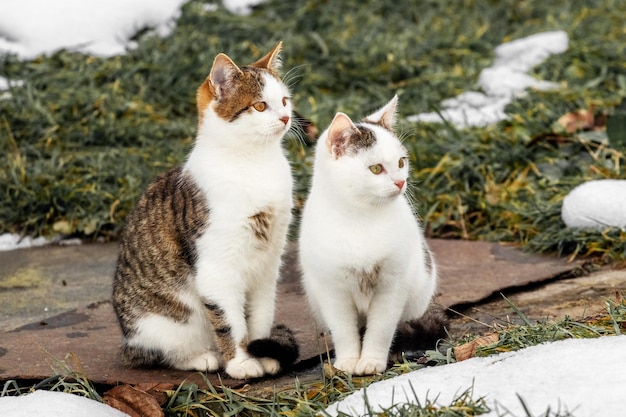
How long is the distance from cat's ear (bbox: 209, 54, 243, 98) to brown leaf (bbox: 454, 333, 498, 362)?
134 cm

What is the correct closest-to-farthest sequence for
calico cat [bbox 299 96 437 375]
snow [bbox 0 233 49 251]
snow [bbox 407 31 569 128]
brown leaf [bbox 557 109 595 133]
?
calico cat [bbox 299 96 437 375]
snow [bbox 0 233 49 251]
brown leaf [bbox 557 109 595 133]
snow [bbox 407 31 569 128]

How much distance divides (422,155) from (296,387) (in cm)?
310

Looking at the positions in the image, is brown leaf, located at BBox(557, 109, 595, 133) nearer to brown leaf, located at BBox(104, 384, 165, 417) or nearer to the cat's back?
the cat's back

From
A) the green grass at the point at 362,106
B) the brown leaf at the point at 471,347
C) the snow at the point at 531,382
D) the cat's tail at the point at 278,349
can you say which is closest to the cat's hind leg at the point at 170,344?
the cat's tail at the point at 278,349

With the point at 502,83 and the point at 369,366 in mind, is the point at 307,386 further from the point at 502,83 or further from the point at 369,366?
the point at 502,83

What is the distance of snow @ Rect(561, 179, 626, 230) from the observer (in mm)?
5105

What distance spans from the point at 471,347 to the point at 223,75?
1.42m

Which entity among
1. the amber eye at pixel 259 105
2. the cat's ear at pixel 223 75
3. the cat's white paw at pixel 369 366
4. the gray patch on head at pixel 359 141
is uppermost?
the cat's ear at pixel 223 75

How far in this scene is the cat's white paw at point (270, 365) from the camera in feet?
12.4

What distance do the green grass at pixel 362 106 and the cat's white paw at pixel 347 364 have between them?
6.33ft

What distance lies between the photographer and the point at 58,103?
23.2 feet

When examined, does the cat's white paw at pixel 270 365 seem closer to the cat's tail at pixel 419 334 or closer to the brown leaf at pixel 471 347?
the cat's tail at pixel 419 334

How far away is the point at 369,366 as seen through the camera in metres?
3.61

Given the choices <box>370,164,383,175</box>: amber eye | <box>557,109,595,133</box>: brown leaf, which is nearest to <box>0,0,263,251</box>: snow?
<box>557,109,595,133</box>: brown leaf
